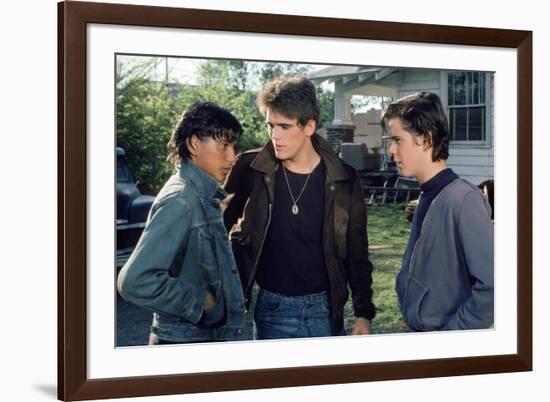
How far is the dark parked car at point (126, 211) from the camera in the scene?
216 inches

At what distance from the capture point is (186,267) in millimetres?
5629

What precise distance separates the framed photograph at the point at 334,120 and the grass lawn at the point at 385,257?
110 mm

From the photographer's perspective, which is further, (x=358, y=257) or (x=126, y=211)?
(x=358, y=257)

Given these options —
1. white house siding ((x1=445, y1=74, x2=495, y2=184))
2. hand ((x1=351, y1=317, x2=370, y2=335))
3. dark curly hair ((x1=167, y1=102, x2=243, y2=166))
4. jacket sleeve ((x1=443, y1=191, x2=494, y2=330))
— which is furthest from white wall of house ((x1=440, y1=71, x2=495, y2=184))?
dark curly hair ((x1=167, y1=102, x2=243, y2=166))

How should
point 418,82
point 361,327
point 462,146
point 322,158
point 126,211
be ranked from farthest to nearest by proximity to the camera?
1. point 462,146
2. point 418,82
3. point 361,327
4. point 322,158
5. point 126,211

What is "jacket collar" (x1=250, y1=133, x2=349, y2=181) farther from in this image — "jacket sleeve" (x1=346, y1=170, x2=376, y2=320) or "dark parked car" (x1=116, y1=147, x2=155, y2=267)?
"dark parked car" (x1=116, y1=147, x2=155, y2=267)

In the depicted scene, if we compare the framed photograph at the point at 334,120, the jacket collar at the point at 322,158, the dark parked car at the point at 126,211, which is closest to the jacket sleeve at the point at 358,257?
the jacket collar at the point at 322,158

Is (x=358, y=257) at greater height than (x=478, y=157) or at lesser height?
lesser

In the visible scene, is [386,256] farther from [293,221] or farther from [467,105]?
[467,105]

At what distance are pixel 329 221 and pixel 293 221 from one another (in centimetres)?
22

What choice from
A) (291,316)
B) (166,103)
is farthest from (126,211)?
(291,316)

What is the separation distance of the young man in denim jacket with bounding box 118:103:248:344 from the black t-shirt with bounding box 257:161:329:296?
9.3 inches

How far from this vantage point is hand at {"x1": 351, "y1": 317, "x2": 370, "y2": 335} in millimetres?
6031

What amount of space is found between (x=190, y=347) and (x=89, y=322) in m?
0.59
